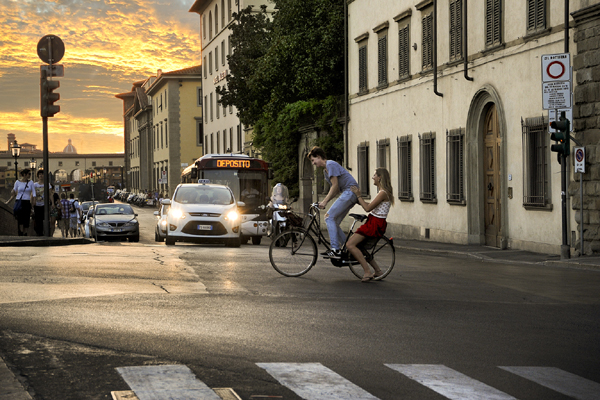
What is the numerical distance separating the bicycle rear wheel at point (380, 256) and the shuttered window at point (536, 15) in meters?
9.02

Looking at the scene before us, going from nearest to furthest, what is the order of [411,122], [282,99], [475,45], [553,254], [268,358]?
[268,358], [553,254], [475,45], [411,122], [282,99]

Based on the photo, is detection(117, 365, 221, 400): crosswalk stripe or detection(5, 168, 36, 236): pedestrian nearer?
detection(117, 365, 221, 400): crosswalk stripe

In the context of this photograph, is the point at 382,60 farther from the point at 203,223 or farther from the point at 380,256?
the point at 380,256

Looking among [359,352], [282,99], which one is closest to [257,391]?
[359,352]

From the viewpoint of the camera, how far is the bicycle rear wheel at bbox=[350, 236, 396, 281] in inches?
494

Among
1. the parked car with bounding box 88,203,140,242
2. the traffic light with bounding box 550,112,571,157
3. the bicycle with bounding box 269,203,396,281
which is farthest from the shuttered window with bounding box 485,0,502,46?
the parked car with bounding box 88,203,140,242

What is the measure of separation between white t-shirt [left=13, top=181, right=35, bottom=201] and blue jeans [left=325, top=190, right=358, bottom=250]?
40.7 ft

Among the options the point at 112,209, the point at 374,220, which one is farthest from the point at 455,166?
the point at 112,209

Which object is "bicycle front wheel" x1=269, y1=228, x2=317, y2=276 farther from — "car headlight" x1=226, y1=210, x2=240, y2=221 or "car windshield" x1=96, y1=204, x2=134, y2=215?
"car windshield" x1=96, y1=204, x2=134, y2=215

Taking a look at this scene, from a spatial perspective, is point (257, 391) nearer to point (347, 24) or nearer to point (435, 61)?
point (435, 61)

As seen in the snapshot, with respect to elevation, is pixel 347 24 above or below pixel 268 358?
above

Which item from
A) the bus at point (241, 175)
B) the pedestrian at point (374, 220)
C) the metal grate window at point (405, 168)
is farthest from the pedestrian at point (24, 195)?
the pedestrian at point (374, 220)

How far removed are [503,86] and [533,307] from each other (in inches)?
492

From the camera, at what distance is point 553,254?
62.5 ft
